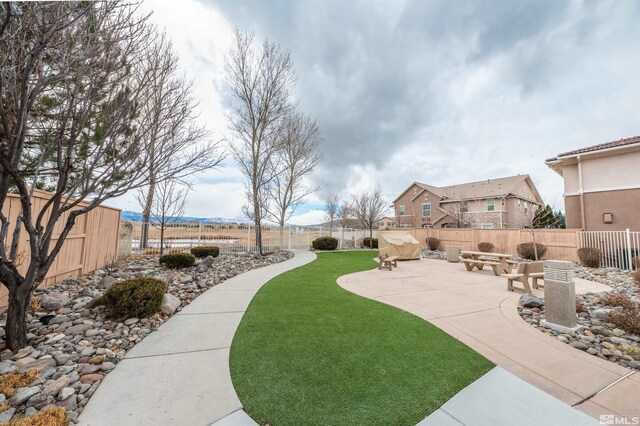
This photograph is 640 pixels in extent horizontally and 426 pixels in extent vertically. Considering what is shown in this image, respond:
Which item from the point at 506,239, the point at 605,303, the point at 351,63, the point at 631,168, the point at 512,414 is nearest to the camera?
the point at 512,414

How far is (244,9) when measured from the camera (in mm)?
6312

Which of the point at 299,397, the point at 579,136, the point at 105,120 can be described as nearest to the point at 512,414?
the point at 299,397

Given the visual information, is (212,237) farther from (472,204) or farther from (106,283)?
(472,204)

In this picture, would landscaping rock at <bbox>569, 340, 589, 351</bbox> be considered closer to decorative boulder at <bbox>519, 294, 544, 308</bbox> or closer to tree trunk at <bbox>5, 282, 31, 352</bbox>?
decorative boulder at <bbox>519, 294, 544, 308</bbox>

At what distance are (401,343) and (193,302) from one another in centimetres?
423

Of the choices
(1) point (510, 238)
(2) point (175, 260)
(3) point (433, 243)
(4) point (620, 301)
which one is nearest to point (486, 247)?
(1) point (510, 238)

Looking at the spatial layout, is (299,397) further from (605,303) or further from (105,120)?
(605,303)

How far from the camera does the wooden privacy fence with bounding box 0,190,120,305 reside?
14.1ft

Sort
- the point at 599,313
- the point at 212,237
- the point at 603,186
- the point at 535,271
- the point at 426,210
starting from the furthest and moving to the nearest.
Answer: the point at 426,210 → the point at 212,237 → the point at 603,186 → the point at 535,271 → the point at 599,313

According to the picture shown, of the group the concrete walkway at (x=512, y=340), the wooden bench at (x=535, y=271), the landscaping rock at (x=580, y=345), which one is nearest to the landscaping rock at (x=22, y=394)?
the concrete walkway at (x=512, y=340)

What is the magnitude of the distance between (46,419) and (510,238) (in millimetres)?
17766

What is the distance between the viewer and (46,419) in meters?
1.81

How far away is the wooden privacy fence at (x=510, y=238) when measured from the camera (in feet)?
38.5

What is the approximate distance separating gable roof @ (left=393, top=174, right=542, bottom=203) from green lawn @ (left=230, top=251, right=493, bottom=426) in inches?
1152
